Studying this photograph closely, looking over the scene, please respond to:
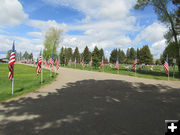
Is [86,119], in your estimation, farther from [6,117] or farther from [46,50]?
[46,50]

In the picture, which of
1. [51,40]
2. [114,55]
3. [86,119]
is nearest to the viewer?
[86,119]

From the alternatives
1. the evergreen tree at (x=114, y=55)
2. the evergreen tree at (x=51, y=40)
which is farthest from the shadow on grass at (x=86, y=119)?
the evergreen tree at (x=114, y=55)

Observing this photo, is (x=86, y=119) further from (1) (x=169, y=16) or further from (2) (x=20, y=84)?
(1) (x=169, y=16)

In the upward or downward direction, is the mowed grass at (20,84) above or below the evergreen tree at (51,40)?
below

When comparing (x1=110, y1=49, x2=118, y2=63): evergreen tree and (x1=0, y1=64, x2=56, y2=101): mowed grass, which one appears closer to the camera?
(x1=0, y1=64, x2=56, y2=101): mowed grass

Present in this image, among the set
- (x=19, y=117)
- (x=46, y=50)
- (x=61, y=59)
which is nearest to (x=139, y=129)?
(x=19, y=117)

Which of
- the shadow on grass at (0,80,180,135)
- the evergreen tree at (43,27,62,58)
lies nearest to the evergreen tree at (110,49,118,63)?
the evergreen tree at (43,27,62,58)

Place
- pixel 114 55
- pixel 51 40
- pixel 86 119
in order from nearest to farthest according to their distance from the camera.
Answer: pixel 86 119
pixel 51 40
pixel 114 55

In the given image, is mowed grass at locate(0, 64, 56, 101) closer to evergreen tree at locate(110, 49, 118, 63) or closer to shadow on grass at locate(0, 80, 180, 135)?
shadow on grass at locate(0, 80, 180, 135)

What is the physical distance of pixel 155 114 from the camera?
445 centimetres

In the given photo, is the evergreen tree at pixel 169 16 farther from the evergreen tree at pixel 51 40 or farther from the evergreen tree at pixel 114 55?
the evergreen tree at pixel 114 55

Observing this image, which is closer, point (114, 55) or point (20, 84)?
point (20, 84)

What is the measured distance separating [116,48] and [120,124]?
101415 mm

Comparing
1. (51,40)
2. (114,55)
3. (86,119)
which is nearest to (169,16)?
(86,119)
